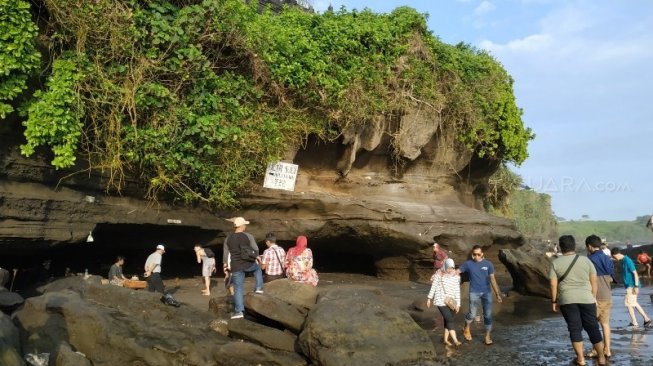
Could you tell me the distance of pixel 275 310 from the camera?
8805mm

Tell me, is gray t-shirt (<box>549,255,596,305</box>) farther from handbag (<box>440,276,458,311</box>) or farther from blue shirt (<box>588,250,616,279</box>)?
handbag (<box>440,276,458,311</box>)

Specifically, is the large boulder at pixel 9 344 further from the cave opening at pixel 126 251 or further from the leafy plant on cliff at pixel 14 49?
the leafy plant on cliff at pixel 14 49

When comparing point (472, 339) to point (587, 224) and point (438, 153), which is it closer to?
point (438, 153)

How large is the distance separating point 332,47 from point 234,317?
26.2 feet

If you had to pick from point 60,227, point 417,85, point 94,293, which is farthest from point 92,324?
point 417,85

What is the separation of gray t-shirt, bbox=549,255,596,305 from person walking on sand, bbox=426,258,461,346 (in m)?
1.79

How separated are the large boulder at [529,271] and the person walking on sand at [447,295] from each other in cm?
691

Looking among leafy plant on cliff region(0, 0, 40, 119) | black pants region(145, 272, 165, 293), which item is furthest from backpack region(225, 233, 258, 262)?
leafy plant on cliff region(0, 0, 40, 119)

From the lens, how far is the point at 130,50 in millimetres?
10742

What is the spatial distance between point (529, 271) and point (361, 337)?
8852 mm

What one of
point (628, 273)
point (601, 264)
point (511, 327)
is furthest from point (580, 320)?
point (628, 273)

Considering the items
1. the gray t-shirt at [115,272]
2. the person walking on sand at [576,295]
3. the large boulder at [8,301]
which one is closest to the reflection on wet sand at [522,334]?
the person walking on sand at [576,295]

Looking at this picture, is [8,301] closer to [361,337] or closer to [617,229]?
[361,337]

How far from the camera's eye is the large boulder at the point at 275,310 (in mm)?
8742
